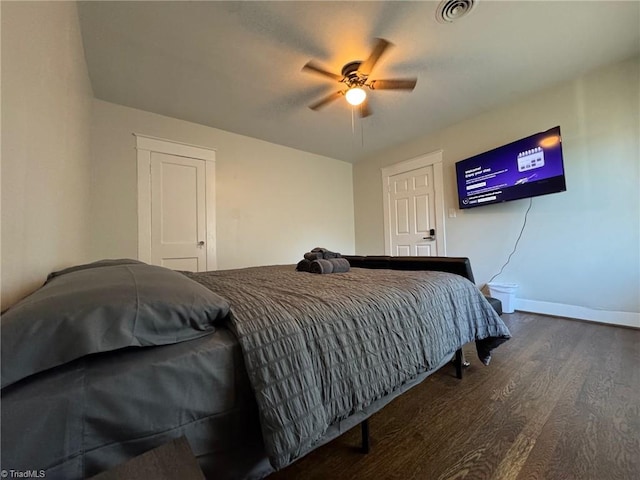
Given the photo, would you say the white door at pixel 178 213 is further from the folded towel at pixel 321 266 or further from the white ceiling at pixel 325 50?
the folded towel at pixel 321 266

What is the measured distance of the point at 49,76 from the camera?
4.01 ft

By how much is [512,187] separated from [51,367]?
12.5 feet

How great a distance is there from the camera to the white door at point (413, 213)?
3.99 meters

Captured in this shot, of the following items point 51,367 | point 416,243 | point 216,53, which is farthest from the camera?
point 416,243

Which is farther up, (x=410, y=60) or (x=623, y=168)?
(x=410, y=60)

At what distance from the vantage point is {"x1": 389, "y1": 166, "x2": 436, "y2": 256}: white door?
3.99 metres

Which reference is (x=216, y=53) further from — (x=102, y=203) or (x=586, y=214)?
(x=586, y=214)

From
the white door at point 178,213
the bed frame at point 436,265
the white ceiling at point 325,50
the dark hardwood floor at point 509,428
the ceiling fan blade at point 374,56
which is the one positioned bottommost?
the dark hardwood floor at point 509,428

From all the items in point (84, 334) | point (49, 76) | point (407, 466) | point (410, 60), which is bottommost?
point (407, 466)

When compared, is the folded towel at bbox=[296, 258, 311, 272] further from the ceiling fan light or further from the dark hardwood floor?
the ceiling fan light

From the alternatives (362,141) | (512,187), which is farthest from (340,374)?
(362,141)

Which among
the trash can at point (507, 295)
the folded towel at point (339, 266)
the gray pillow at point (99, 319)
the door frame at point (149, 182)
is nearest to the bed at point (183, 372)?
the gray pillow at point (99, 319)

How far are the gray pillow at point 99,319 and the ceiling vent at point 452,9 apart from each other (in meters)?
2.40

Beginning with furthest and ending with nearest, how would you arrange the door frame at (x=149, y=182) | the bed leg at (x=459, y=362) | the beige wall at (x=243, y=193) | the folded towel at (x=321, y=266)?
the door frame at (x=149, y=182) < the beige wall at (x=243, y=193) < the folded towel at (x=321, y=266) < the bed leg at (x=459, y=362)
